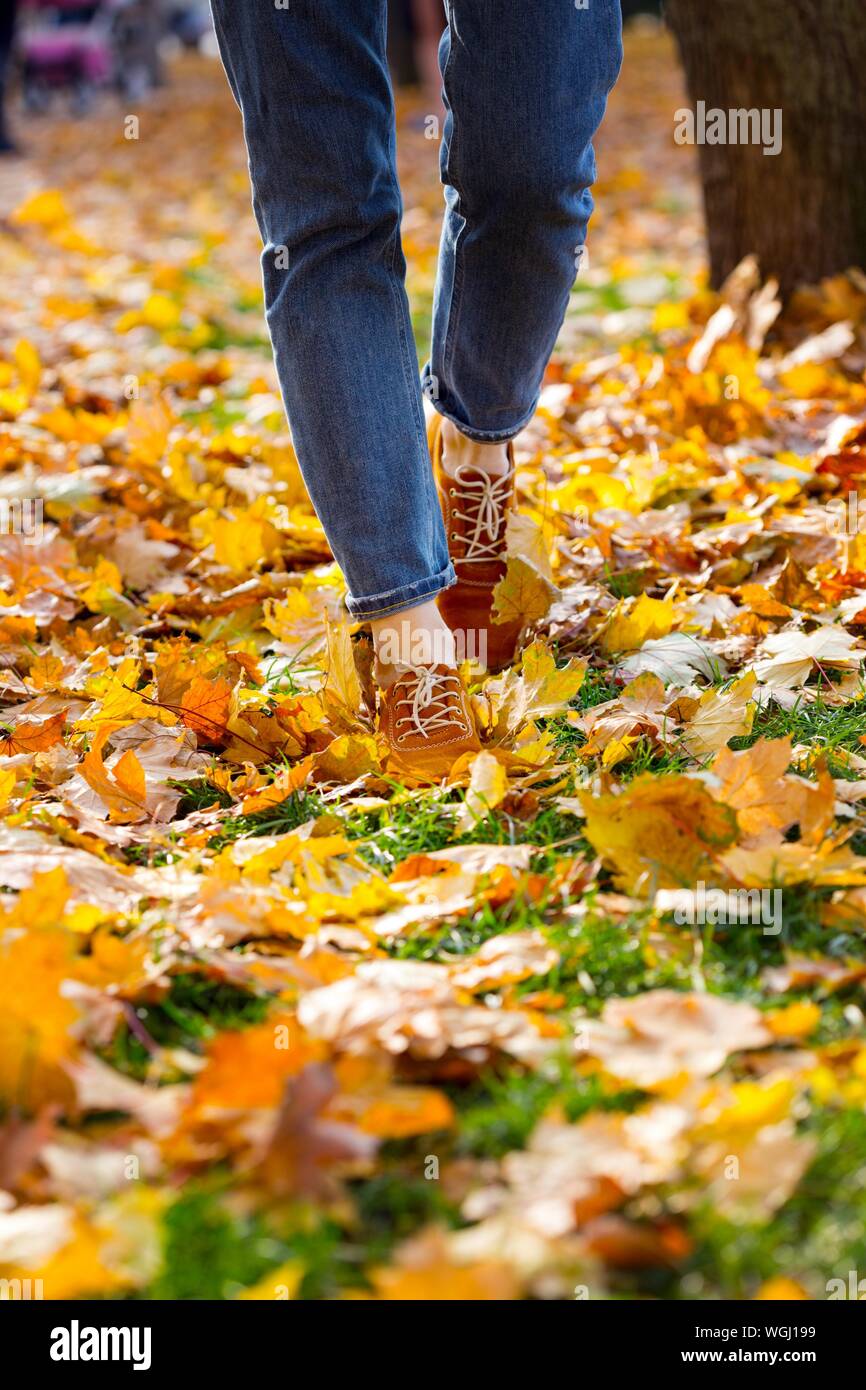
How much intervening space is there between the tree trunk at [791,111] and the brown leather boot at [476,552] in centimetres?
219

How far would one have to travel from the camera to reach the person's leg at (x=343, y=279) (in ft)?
5.14

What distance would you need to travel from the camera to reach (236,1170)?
106 cm

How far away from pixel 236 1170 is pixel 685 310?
360 centimetres

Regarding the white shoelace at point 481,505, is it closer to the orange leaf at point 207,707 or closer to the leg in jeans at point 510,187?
the leg in jeans at point 510,187

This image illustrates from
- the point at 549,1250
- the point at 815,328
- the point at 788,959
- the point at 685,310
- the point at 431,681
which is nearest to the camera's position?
the point at 549,1250

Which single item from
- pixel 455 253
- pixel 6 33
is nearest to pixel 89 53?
pixel 6 33

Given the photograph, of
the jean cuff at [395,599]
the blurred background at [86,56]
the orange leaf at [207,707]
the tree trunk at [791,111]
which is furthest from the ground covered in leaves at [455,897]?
the blurred background at [86,56]

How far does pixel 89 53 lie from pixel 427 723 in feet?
69.5

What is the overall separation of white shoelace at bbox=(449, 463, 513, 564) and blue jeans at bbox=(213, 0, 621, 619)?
0.25m

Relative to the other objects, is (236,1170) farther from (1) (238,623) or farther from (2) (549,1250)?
(1) (238,623)

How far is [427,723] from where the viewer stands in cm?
174

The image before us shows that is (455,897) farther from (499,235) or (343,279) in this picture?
(499,235)

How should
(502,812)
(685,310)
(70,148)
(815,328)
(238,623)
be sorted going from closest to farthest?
(502,812), (238,623), (815,328), (685,310), (70,148)
